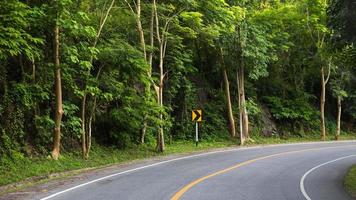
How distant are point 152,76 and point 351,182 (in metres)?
17.3

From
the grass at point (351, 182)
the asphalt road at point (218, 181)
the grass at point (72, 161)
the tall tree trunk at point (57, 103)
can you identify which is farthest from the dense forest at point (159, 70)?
the asphalt road at point (218, 181)

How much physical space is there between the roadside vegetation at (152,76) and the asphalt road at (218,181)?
3372 mm

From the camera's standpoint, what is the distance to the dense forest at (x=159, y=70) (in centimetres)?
1869

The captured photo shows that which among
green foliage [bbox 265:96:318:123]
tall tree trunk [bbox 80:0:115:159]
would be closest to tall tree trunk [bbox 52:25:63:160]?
tall tree trunk [bbox 80:0:115:159]

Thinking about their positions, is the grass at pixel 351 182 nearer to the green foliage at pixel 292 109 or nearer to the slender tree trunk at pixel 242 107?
the slender tree trunk at pixel 242 107

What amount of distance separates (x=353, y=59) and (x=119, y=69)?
494 inches

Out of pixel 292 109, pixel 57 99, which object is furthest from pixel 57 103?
pixel 292 109

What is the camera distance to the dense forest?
736 inches

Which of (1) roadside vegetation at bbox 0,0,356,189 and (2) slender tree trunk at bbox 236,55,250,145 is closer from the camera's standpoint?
(1) roadside vegetation at bbox 0,0,356,189

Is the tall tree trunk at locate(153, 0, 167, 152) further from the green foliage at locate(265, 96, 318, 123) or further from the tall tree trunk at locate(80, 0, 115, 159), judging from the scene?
the green foliage at locate(265, 96, 318, 123)

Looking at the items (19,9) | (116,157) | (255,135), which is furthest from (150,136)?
(19,9)

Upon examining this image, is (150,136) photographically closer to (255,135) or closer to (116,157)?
(116,157)

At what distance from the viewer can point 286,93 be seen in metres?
45.2

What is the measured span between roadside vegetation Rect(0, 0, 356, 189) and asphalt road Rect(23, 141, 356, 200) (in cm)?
337
